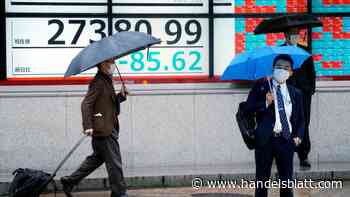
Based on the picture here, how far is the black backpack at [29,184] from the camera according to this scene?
8.82 meters

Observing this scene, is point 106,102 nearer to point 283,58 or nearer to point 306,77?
point 283,58

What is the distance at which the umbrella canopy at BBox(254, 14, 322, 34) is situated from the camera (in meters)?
10.3

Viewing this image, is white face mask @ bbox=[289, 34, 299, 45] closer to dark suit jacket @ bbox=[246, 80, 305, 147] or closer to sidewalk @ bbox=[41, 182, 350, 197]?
sidewalk @ bbox=[41, 182, 350, 197]

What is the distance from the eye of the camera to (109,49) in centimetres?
836

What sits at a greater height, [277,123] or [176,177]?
[277,123]

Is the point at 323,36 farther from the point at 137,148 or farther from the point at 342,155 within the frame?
the point at 137,148

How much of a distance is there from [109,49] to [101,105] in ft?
2.21

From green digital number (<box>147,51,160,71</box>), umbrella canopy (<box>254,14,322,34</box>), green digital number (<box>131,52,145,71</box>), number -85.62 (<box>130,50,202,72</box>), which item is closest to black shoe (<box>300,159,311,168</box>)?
umbrella canopy (<box>254,14,322,34</box>)

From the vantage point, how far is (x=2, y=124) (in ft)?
35.6

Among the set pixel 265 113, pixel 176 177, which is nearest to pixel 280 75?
pixel 265 113

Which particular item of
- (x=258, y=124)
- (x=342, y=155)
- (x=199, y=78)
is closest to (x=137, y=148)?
(x=199, y=78)

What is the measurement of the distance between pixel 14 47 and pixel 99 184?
2361 millimetres

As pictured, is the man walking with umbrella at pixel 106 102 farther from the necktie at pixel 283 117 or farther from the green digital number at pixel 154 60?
the green digital number at pixel 154 60

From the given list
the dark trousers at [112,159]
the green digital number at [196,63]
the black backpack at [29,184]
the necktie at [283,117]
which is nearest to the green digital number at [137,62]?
the green digital number at [196,63]
